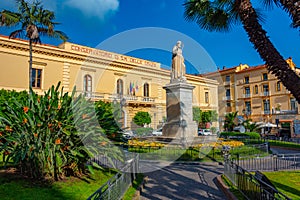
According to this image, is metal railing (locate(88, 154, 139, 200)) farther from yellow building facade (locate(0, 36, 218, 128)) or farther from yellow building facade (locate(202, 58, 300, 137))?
yellow building facade (locate(202, 58, 300, 137))

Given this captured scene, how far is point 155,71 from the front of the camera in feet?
119

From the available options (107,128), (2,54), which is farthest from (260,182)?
(2,54)

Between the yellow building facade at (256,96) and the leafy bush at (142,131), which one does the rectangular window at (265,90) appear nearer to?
the yellow building facade at (256,96)

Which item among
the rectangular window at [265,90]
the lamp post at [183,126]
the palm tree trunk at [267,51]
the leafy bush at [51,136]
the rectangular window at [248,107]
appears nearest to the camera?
the palm tree trunk at [267,51]

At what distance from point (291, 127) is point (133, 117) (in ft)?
76.1

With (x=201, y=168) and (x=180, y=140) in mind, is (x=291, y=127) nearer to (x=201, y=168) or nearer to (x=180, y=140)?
(x=180, y=140)

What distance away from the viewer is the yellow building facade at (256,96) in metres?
39.9

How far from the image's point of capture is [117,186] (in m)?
5.06

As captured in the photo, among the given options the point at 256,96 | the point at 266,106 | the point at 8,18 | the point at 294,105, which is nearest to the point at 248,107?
the point at 256,96

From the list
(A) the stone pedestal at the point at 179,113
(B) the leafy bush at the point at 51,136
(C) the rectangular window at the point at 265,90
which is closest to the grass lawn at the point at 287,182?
(B) the leafy bush at the point at 51,136

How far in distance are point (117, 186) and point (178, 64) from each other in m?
10.8

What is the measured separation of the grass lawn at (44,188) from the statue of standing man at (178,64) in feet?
30.7

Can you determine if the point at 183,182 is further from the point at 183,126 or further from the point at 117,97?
the point at 117,97

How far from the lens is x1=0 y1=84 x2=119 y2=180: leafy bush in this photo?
226 inches
